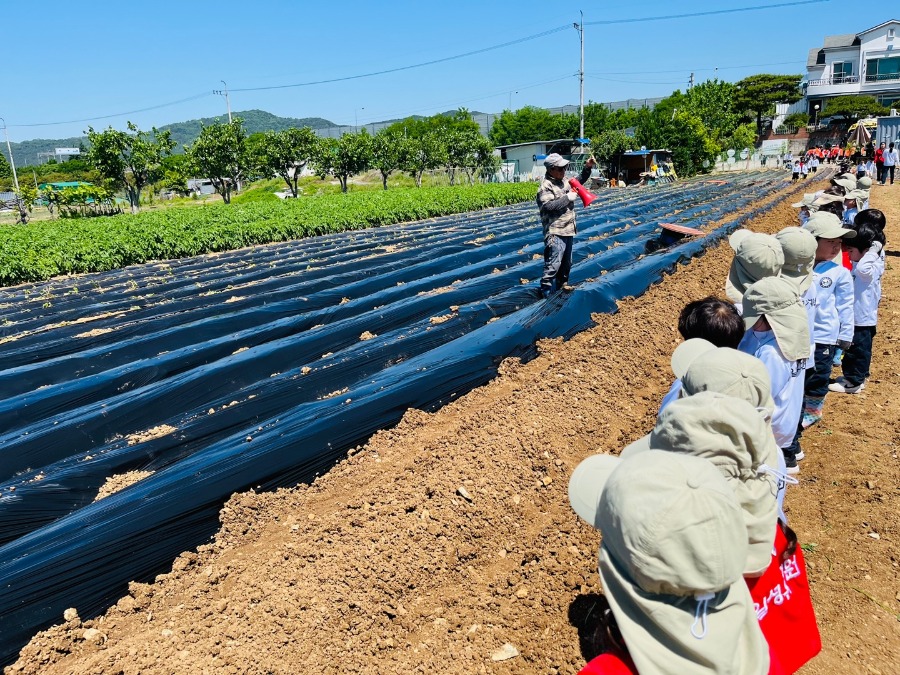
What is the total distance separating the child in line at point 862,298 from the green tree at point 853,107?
52996mm

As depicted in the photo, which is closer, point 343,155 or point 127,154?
point 127,154

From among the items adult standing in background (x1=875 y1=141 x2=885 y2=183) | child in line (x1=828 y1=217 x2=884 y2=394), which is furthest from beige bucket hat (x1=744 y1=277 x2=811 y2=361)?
adult standing in background (x1=875 y1=141 x2=885 y2=183)

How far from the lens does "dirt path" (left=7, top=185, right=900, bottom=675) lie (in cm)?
223

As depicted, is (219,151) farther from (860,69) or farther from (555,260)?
(860,69)

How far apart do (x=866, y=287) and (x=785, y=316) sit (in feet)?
8.23

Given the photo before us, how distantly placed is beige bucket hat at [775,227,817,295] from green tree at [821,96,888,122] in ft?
179

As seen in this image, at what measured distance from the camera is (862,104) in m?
48.4

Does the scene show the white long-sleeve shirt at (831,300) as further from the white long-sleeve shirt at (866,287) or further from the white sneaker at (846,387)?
the white sneaker at (846,387)

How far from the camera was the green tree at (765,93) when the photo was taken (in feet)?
186

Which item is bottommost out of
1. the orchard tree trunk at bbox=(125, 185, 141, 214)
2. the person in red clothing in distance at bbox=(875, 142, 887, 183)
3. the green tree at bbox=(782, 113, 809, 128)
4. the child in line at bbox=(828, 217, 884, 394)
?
the child in line at bbox=(828, 217, 884, 394)

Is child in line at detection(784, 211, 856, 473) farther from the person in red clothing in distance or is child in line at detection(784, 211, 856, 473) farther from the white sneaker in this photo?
the person in red clothing in distance

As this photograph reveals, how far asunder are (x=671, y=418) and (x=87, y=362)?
18.5 feet

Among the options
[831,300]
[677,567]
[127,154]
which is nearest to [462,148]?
[127,154]

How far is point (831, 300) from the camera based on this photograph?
149 inches
